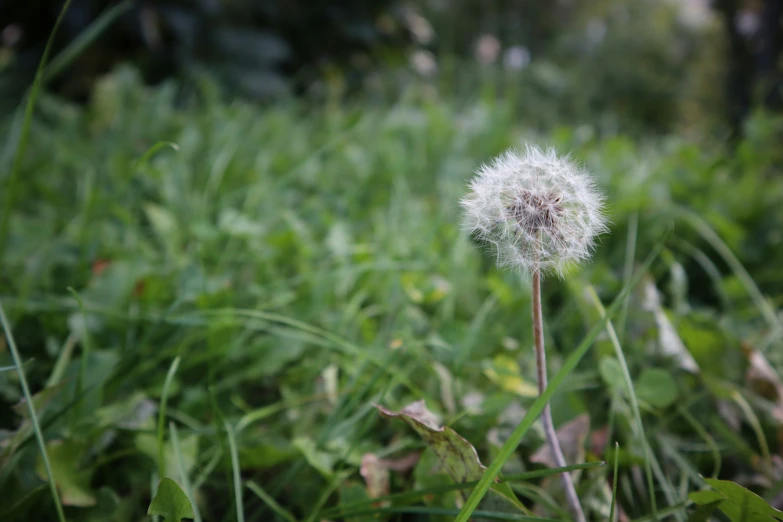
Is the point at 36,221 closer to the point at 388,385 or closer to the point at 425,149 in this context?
the point at 388,385

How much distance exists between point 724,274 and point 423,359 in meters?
1.17

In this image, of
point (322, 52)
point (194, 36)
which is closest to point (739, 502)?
point (194, 36)

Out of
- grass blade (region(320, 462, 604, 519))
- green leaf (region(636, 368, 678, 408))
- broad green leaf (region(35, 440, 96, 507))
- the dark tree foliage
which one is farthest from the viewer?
the dark tree foliage

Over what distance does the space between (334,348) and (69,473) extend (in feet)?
1.53

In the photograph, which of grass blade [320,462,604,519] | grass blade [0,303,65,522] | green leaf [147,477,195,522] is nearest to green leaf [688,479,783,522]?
grass blade [320,462,604,519]

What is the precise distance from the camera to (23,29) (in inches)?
122

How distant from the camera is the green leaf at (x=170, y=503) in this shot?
604 mm

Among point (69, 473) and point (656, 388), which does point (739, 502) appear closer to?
point (656, 388)

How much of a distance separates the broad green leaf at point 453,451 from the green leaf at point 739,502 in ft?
0.75

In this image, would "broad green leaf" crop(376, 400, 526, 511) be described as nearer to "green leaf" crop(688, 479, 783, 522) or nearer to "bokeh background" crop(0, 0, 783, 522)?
"bokeh background" crop(0, 0, 783, 522)

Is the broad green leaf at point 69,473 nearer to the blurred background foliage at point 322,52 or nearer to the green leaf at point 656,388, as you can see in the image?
the green leaf at point 656,388

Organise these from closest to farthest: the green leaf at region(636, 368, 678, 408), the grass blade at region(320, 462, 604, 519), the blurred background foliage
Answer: the grass blade at region(320, 462, 604, 519), the green leaf at region(636, 368, 678, 408), the blurred background foliage

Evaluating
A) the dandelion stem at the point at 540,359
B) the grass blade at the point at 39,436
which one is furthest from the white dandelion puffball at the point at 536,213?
the grass blade at the point at 39,436

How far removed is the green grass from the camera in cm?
79
